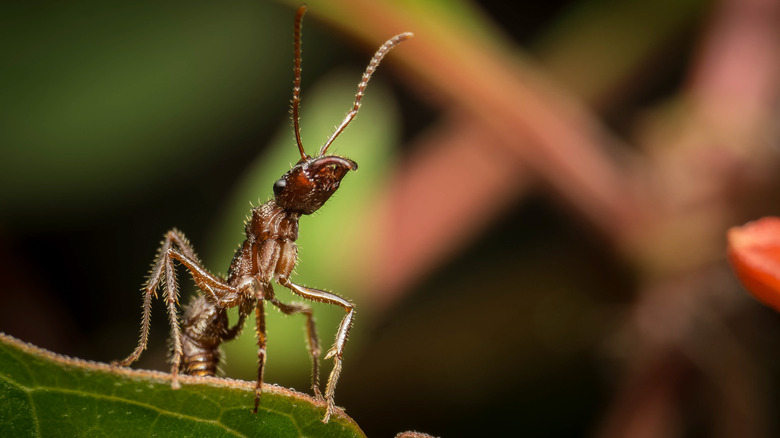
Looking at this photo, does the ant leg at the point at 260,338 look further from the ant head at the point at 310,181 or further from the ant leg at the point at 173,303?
the ant head at the point at 310,181

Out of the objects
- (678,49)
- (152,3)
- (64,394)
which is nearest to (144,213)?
(152,3)

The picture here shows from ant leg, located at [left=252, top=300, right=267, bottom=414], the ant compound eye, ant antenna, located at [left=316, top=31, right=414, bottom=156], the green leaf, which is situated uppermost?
ant antenna, located at [left=316, top=31, right=414, bottom=156]

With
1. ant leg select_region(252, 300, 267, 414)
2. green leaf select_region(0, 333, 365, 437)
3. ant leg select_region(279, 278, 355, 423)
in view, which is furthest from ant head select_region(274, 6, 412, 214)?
green leaf select_region(0, 333, 365, 437)

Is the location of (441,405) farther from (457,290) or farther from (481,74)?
(481,74)

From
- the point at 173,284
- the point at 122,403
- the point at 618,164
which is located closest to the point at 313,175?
the point at 173,284

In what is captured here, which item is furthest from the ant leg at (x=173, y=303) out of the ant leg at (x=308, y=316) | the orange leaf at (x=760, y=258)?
the orange leaf at (x=760, y=258)

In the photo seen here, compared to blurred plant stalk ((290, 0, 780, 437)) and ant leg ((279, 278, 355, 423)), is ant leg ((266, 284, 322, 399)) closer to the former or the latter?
ant leg ((279, 278, 355, 423))

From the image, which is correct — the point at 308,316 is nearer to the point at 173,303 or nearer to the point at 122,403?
the point at 173,303
